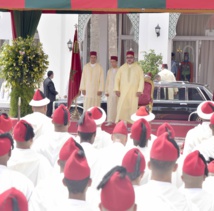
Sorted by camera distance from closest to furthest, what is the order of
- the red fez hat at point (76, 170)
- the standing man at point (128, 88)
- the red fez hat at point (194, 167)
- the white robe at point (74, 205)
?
the white robe at point (74, 205) < the red fez hat at point (76, 170) < the red fez hat at point (194, 167) < the standing man at point (128, 88)

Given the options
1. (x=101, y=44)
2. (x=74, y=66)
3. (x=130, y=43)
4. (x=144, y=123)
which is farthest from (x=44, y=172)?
(x=130, y=43)

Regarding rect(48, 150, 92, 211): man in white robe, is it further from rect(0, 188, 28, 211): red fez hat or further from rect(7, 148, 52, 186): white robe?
rect(7, 148, 52, 186): white robe

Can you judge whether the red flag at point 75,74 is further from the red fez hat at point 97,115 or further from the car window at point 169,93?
the red fez hat at point 97,115

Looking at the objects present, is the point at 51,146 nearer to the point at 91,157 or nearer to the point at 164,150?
the point at 91,157

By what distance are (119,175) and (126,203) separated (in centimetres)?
16

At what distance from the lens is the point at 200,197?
4.61 meters

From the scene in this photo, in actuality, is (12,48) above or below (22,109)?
above

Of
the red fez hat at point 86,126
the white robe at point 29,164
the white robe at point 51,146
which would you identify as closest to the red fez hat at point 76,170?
the white robe at point 29,164

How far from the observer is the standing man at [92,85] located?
13.3 m

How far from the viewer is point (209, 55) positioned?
22547 mm

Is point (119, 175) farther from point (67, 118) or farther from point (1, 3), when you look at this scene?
point (1, 3)

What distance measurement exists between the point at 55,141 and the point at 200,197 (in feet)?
7.78

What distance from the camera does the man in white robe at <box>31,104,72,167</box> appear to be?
6613mm

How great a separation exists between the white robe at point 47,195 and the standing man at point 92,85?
8.65m
